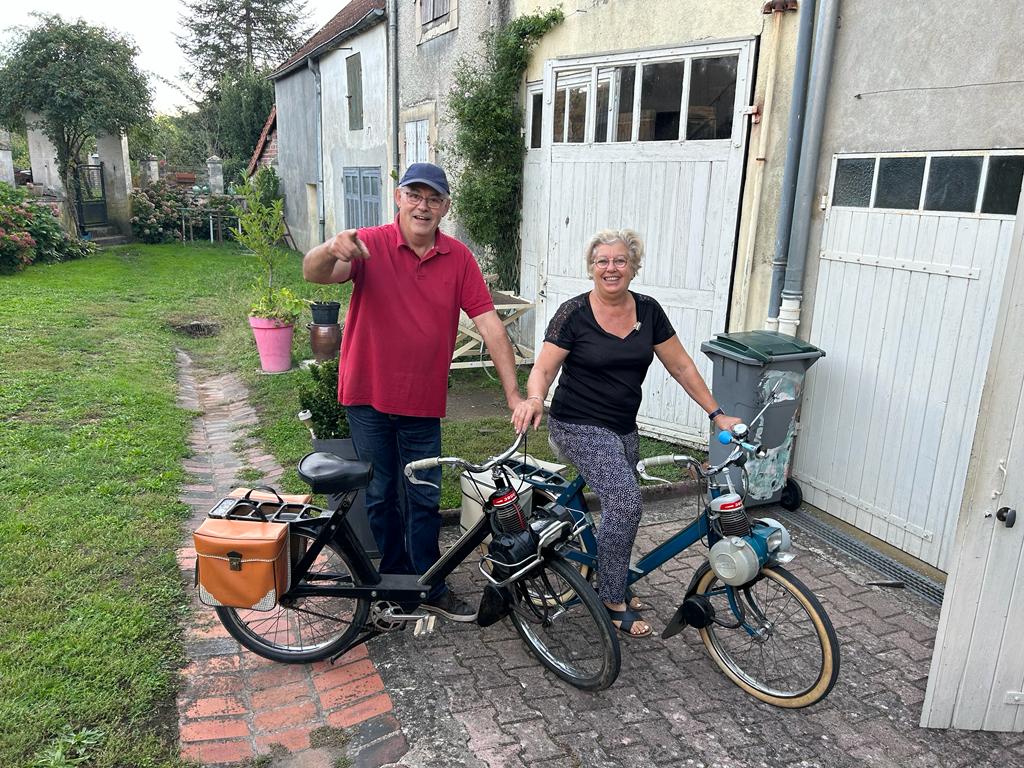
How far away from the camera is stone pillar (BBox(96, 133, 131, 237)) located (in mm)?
18703

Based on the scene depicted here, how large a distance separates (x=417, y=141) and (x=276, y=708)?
8.93 m

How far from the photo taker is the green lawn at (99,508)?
288 centimetres

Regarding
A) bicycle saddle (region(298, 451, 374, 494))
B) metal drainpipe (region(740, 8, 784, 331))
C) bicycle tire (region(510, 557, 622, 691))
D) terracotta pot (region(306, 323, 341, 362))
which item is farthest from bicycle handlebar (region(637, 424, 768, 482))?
terracotta pot (region(306, 323, 341, 362))

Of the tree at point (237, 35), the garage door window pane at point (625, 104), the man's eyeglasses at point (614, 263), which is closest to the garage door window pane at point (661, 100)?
the garage door window pane at point (625, 104)

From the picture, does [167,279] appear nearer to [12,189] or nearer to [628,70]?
[12,189]

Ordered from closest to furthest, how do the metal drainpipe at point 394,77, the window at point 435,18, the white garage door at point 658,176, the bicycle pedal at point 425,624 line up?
the bicycle pedal at point 425,624 → the white garage door at point 658,176 → the window at point 435,18 → the metal drainpipe at point 394,77

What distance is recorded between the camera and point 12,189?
14359mm

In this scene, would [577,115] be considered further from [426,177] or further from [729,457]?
[729,457]

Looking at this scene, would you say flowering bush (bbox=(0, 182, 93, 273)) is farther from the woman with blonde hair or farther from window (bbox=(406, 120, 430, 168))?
the woman with blonde hair

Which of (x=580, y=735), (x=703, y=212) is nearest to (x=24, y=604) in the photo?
(x=580, y=735)

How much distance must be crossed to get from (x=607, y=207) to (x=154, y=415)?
4.14m

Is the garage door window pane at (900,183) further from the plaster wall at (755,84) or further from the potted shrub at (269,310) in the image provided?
the potted shrub at (269,310)

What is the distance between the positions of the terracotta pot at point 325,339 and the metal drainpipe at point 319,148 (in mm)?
9489

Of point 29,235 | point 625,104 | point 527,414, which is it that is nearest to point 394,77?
point 625,104
